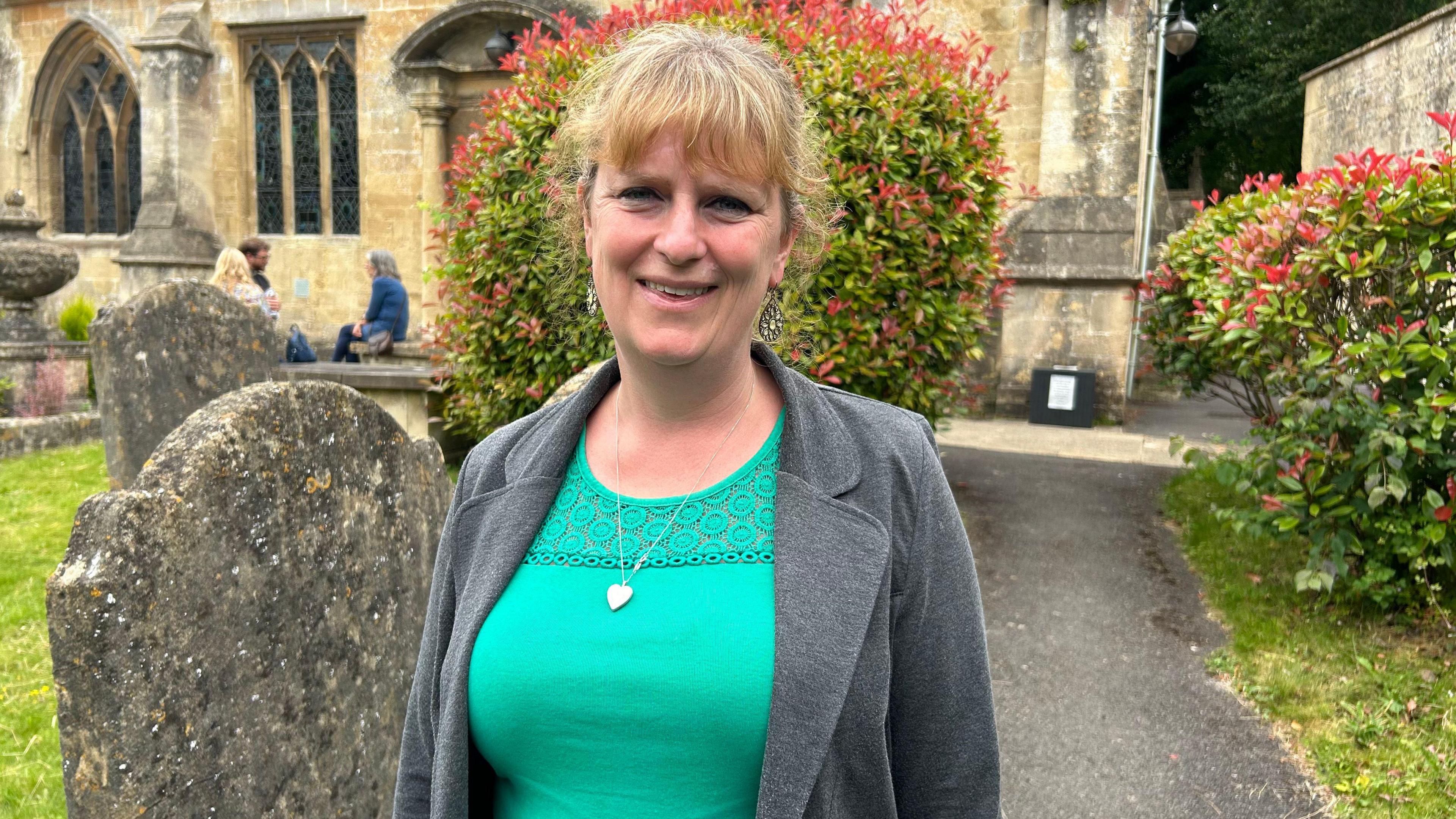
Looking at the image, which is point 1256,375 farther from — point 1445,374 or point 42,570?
point 42,570

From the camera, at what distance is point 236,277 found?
8.46 meters

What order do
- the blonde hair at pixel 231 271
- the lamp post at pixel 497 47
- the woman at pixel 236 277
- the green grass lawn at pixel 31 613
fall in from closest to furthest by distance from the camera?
the green grass lawn at pixel 31 613
the woman at pixel 236 277
the blonde hair at pixel 231 271
the lamp post at pixel 497 47

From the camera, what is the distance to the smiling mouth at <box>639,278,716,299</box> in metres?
1.65

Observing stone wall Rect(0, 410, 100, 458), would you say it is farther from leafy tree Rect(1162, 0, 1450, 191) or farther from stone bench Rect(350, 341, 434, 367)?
leafy tree Rect(1162, 0, 1450, 191)

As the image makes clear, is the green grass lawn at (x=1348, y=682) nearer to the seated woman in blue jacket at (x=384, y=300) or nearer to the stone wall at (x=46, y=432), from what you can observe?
the seated woman in blue jacket at (x=384, y=300)

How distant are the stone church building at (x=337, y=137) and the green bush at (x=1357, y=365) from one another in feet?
19.7

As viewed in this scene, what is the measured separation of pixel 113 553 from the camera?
1871mm

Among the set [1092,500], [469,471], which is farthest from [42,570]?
[1092,500]

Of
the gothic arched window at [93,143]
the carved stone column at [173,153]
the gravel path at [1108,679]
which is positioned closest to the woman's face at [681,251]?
the gravel path at [1108,679]

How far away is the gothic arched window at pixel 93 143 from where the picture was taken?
662 inches

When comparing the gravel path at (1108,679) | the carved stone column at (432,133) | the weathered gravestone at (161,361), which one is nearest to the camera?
the gravel path at (1108,679)

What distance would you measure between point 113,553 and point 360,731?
87 cm

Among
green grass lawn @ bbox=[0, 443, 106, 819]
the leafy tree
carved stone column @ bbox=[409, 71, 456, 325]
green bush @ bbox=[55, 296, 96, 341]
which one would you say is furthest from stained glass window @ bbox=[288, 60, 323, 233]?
the leafy tree

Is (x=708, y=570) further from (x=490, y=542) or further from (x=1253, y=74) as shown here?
(x=1253, y=74)
